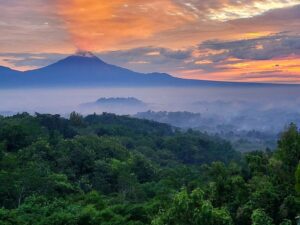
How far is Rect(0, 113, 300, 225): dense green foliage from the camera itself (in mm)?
13250

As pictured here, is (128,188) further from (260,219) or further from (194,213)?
(260,219)

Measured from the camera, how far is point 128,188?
31.8 meters

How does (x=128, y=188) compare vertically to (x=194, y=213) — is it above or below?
below

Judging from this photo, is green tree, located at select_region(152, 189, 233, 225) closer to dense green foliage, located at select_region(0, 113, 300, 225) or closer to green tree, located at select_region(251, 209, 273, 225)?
dense green foliage, located at select_region(0, 113, 300, 225)

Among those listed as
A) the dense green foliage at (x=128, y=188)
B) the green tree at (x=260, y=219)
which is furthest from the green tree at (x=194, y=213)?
the green tree at (x=260, y=219)

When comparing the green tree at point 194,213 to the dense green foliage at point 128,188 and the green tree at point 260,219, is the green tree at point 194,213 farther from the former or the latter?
the green tree at point 260,219

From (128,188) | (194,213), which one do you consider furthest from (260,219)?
(128,188)

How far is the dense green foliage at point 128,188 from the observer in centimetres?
1325

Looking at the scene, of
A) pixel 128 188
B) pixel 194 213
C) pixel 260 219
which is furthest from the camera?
pixel 128 188

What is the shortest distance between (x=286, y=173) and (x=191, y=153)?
2518 inches

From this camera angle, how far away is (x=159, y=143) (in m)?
80.1

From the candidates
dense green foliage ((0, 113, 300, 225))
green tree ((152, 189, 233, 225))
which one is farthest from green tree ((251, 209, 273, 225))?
green tree ((152, 189, 233, 225))

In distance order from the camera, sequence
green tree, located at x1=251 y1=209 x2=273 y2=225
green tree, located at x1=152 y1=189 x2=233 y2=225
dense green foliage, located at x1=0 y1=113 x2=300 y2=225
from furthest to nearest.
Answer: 1. dense green foliage, located at x1=0 y1=113 x2=300 y2=225
2. green tree, located at x1=152 y1=189 x2=233 y2=225
3. green tree, located at x1=251 y1=209 x2=273 y2=225

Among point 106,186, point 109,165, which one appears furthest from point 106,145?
point 106,186
